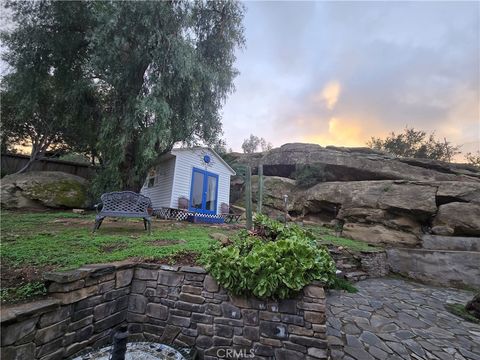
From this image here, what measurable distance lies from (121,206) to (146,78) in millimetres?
5550

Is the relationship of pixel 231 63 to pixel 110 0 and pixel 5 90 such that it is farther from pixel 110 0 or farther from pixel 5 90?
pixel 5 90

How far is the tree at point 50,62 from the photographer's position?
7.46 m

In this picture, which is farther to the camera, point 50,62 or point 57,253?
point 50,62

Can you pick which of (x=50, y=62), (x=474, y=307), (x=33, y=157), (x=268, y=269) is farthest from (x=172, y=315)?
(x=33, y=157)

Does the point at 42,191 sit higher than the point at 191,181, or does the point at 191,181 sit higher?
the point at 191,181

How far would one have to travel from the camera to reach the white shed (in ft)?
31.7

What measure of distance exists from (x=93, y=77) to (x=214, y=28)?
5395 mm

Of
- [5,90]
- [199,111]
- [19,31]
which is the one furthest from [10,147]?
[199,111]

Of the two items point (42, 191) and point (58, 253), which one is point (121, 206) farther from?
point (42, 191)

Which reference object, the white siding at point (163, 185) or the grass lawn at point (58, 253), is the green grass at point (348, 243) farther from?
the white siding at point (163, 185)

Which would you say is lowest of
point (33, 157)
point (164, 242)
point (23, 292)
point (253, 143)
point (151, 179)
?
point (23, 292)

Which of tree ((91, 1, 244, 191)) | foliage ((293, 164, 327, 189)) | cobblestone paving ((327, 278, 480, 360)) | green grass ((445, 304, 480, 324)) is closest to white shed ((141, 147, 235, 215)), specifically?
tree ((91, 1, 244, 191))

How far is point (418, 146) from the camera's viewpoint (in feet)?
48.2

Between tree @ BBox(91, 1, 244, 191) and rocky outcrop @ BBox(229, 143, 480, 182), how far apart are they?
710 centimetres
